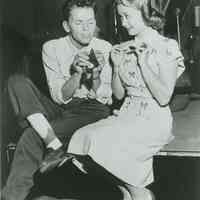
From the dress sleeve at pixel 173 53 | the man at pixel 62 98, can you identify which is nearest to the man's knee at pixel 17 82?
the man at pixel 62 98

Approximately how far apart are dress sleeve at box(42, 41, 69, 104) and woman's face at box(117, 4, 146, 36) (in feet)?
0.74

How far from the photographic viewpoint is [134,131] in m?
0.92

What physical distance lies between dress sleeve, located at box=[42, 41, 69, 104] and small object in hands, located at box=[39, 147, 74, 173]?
14 centimetres

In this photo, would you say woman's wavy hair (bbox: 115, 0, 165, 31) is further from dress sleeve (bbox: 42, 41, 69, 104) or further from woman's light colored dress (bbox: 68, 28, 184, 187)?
dress sleeve (bbox: 42, 41, 69, 104)

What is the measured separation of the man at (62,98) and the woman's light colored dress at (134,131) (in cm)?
8

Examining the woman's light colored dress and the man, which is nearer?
the woman's light colored dress

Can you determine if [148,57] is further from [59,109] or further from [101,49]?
[59,109]

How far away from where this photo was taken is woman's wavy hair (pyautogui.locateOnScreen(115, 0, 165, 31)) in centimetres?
93

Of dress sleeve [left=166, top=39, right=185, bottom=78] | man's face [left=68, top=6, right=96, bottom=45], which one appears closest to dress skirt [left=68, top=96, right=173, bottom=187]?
dress sleeve [left=166, top=39, right=185, bottom=78]

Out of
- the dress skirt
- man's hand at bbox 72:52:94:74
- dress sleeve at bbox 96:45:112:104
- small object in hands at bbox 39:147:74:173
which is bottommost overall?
small object in hands at bbox 39:147:74:173

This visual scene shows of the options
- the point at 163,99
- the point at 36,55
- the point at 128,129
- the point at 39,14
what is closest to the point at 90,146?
the point at 128,129

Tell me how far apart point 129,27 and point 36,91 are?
0.96ft

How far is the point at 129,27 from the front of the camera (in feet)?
3.11

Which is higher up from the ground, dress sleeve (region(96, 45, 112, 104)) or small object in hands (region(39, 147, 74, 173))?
dress sleeve (region(96, 45, 112, 104))
